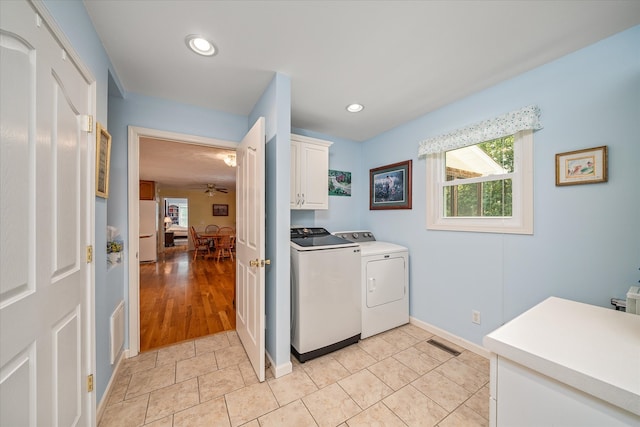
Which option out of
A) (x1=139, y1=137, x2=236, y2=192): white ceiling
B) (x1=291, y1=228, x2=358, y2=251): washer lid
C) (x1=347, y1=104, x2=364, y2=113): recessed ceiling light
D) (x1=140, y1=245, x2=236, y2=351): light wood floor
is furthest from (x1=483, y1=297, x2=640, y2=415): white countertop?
(x1=139, y1=137, x2=236, y2=192): white ceiling

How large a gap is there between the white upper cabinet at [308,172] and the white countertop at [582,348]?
191 cm

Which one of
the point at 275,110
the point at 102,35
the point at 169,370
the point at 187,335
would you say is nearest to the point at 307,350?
the point at 169,370

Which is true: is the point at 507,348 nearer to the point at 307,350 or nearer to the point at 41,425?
the point at 307,350

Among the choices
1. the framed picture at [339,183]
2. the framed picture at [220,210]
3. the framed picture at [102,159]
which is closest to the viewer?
the framed picture at [102,159]

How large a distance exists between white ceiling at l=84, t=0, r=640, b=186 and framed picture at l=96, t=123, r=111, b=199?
1.99 ft

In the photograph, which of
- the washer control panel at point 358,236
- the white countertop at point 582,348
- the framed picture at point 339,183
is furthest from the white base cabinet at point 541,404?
the framed picture at point 339,183

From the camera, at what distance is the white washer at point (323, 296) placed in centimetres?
194

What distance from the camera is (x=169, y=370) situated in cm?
185

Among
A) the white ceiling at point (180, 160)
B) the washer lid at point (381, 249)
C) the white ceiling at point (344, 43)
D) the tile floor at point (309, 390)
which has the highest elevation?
the white ceiling at point (344, 43)

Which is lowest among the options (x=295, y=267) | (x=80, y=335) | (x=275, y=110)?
(x=80, y=335)

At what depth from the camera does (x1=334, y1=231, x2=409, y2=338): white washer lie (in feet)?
7.55

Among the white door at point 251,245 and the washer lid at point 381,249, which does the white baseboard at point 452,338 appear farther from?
the white door at point 251,245

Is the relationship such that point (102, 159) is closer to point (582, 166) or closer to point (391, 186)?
point (391, 186)

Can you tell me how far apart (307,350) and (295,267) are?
0.70m
